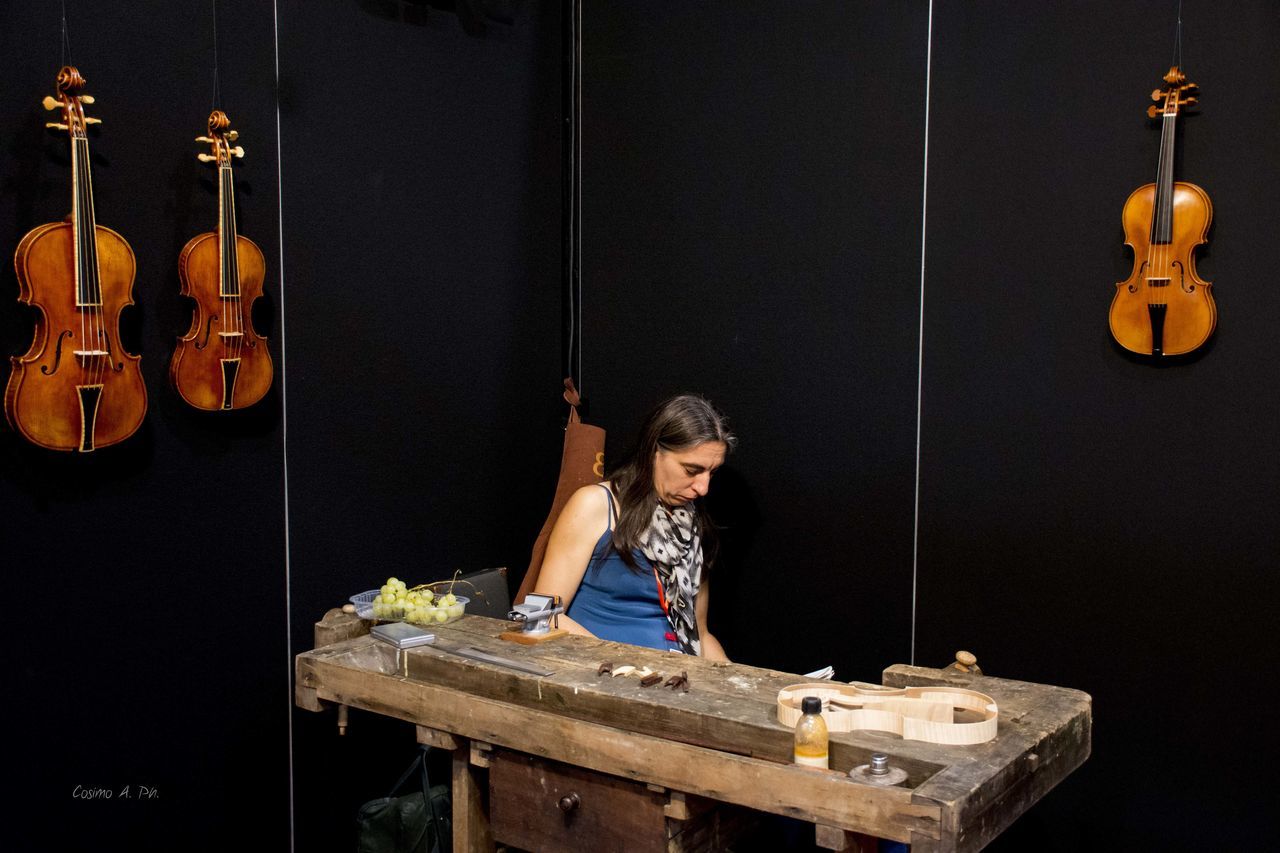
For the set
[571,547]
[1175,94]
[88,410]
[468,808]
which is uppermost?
[1175,94]

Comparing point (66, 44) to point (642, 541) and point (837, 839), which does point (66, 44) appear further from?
point (837, 839)

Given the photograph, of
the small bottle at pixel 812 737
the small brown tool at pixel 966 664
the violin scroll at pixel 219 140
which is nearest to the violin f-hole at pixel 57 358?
the violin scroll at pixel 219 140

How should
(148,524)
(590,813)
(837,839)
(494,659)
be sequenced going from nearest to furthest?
1. (837,839)
2. (590,813)
3. (494,659)
4. (148,524)

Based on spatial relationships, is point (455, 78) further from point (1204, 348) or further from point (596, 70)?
point (1204, 348)

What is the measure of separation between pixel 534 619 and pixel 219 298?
1.08 m

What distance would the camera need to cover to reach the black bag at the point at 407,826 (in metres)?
2.95

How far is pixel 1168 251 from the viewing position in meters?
2.72

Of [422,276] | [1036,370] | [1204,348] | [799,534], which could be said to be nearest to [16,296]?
[422,276]

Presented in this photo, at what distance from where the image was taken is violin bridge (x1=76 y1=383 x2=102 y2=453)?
2.47 meters

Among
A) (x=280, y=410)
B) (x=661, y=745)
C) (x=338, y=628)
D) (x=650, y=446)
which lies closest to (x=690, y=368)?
(x=650, y=446)

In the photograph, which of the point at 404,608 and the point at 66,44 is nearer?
the point at 66,44

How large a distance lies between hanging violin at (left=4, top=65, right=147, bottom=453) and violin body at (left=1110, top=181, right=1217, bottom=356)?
7.71 ft

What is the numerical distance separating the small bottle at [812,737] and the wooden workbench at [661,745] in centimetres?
5

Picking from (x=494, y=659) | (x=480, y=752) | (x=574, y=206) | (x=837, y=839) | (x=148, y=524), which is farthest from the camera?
Answer: (x=574, y=206)
